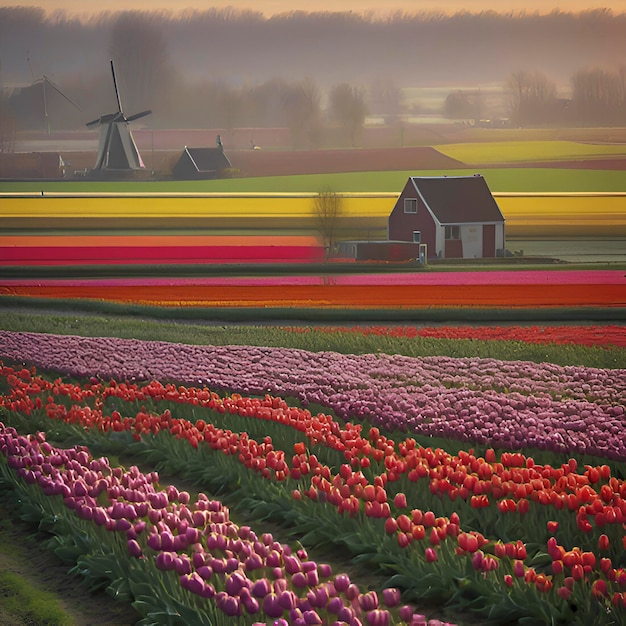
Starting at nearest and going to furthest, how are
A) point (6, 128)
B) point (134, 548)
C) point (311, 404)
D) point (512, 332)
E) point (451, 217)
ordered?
point (134, 548) → point (311, 404) → point (512, 332) → point (451, 217) → point (6, 128)

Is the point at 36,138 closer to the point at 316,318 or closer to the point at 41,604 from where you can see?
the point at 316,318

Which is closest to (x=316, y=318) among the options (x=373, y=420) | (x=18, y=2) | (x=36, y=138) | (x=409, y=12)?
(x=373, y=420)

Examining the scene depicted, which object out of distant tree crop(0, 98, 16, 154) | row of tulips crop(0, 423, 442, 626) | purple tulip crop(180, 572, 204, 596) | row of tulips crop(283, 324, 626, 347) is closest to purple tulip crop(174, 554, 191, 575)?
row of tulips crop(0, 423, 442, 626)

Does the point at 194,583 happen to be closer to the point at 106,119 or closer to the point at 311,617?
the point at 311,617

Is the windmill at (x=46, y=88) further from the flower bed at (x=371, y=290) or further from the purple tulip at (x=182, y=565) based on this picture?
the purple tulip at (x=182, y=565)

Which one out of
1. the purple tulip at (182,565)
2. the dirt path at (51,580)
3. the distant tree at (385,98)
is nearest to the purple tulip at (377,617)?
the purple tulip at (182,565)

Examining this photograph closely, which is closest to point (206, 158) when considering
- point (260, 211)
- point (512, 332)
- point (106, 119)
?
point (260, 211)
